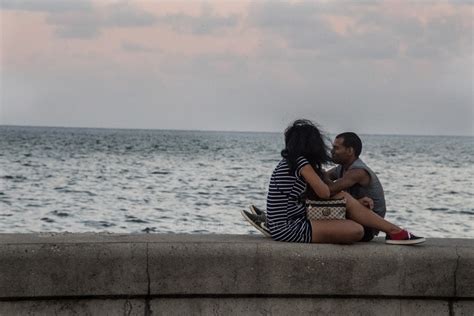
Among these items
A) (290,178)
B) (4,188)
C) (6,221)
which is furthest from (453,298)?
(4,188)

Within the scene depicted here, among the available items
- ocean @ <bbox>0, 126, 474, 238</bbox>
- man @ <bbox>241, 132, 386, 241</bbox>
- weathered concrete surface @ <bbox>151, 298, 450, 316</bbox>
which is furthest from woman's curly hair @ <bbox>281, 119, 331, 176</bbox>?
ocean @ <bbox>0, 126, 474, 238</bbox>

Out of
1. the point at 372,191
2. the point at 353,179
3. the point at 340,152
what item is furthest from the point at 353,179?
the point at 340,152

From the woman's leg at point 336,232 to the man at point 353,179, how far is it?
507 mm

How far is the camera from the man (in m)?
7.14

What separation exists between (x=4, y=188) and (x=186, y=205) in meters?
8.09

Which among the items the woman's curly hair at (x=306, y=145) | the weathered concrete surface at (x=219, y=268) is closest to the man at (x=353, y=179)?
the woman's curly hair at (x=306, y=145)

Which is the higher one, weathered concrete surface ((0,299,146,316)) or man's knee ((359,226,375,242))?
man's knee ((359,226,375,242))

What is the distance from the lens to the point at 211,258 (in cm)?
603

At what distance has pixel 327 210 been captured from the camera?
6637 millimetres

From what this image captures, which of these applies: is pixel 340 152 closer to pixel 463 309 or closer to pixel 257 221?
pixel 257 221

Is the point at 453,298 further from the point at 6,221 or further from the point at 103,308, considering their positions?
the point at 6,221

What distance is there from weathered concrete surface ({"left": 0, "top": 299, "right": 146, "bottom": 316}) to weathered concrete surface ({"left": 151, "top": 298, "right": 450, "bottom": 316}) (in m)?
0.13

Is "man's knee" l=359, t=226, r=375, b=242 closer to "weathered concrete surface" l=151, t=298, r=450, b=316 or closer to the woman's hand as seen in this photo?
the woman's hand

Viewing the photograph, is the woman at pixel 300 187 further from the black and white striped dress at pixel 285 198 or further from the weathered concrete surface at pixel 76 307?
the weathered concrete surface at pixel 76 307
